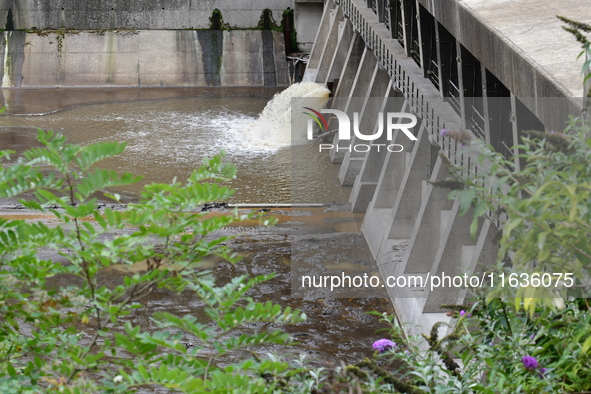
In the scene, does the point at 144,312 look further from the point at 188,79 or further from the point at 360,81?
the point at 188,79

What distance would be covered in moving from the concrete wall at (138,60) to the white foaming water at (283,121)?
159 inches

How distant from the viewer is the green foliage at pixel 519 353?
3.25 m

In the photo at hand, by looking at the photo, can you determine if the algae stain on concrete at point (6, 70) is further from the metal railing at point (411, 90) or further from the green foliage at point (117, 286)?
the green foliage at point (117, 286)

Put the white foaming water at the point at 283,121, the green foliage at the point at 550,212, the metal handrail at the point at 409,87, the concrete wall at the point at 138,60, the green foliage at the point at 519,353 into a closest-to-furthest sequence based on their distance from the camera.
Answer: the green foliage at the point at 550,212
the green foliage at the point at 519,353
the metal handrail at the point at 409,87
the white foaming water at the point at 283,121
the concrete wall at the point at 138,60

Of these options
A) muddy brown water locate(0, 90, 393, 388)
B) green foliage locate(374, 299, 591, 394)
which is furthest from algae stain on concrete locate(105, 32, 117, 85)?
green foliage locate(374, 299, 591, 394)

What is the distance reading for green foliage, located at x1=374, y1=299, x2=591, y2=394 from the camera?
128 inches

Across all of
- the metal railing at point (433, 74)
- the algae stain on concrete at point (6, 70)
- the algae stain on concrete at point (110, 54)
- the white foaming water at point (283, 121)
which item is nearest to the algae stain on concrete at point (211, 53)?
the algae stain on concrete at point (110, 54)

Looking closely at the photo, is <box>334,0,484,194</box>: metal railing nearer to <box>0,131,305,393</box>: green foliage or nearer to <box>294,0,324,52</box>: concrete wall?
<box>0,131,305,393</box>: green foliage

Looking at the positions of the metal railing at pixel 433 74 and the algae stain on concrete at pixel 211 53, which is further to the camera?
the algae stain on concrete at pixel 211 53

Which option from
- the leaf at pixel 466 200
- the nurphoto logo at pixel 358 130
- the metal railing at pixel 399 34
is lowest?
the nurphoto logo at pixel 358 130

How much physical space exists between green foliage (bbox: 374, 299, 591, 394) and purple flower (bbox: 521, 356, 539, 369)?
0.07 feet

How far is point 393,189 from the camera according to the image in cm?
1323

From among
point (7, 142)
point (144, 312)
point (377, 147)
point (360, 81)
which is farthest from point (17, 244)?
point (7, 142)

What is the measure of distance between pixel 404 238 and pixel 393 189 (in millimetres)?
1602
